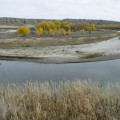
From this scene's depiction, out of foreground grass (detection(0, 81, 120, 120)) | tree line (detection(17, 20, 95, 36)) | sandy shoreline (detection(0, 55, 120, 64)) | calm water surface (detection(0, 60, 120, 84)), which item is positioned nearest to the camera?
foreground grass (detection(0, 81, 120, 120))

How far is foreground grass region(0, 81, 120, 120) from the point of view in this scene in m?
7.24

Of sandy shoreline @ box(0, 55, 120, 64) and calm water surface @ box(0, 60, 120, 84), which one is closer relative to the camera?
calm water surface @ box(0, 60, 120, 84)

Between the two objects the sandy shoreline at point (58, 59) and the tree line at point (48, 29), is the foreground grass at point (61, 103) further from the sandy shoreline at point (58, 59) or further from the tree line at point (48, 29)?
the tree line at point (48, 29)

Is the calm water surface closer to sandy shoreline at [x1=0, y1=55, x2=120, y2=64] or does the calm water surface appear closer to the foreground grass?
sandy shoreline at [x1=0, y1=55, x2=120, y2=64]

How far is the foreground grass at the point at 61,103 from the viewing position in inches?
285

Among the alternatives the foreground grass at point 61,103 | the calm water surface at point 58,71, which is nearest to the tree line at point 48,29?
the calm water surface at point 58,71

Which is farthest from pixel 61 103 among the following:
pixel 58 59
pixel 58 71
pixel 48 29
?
pixel 48 29

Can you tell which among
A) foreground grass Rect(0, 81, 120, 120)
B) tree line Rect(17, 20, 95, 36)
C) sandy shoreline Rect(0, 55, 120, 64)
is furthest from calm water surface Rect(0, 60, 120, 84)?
tree line Rect(17, 20, 95, 36)

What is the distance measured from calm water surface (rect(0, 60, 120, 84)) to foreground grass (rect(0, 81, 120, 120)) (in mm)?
14554

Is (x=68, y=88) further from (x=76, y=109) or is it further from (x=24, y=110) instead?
(x=24, y=110)

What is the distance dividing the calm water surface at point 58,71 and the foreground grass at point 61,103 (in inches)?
573

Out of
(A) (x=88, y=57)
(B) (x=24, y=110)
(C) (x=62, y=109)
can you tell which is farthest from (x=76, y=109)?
(A) (x=88, y=57)

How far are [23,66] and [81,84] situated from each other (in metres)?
23.6

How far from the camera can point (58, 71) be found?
27.5m
